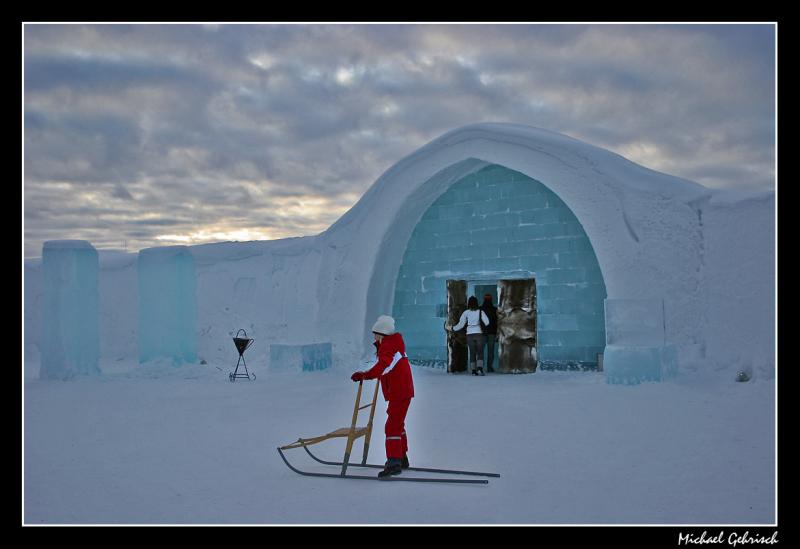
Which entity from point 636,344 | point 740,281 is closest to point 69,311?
point 636,344

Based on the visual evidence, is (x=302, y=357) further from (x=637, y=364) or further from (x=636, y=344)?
(x=637, y=364)

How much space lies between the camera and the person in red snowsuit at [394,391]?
577 cm

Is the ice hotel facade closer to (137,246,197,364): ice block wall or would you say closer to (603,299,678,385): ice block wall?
(603,299,678,385): ice block wall

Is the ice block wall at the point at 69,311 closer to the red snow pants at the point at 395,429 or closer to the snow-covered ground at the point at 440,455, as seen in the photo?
the snow-covered ground at the point at 440,455

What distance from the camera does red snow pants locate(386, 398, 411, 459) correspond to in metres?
5.79

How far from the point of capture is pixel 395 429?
5836mm

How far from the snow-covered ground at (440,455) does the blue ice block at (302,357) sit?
2099 millimetres

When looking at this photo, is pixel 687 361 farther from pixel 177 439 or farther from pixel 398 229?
pixel 177 439

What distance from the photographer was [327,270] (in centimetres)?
1497

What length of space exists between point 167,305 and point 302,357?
11.0 feet

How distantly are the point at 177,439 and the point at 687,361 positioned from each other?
7.22 metres

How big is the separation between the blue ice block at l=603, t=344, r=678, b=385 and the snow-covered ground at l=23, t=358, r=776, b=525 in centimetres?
25

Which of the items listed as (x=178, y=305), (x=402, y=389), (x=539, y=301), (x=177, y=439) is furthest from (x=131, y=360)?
(x=402, y=389)

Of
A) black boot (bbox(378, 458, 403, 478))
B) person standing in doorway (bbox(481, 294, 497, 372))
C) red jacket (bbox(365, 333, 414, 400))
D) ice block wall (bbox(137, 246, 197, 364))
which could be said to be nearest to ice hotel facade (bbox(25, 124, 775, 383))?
person standing in doorway (bbox(481, 294, 497, 372))
